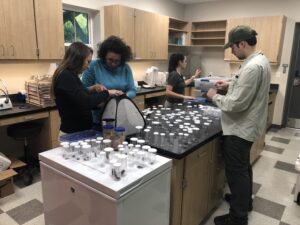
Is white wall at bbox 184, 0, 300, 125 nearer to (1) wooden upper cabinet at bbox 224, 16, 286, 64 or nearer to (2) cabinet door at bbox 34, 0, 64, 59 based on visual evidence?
(1) wooden upper cabinet at bbox 224, 16, 286, 64

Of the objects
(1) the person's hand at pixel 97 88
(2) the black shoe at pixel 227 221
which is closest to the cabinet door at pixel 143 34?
(1) the person's hand at pixel 97 88

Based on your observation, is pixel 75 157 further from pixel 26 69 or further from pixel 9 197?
pixel 26 69

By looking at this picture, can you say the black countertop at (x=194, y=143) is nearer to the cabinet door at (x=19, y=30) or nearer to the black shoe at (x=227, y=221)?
the black shoe at (x=227, y=221)

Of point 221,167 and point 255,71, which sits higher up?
point 255,71

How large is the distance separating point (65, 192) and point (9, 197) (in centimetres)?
162

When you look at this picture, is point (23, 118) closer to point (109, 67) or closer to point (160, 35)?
point (109, 67)

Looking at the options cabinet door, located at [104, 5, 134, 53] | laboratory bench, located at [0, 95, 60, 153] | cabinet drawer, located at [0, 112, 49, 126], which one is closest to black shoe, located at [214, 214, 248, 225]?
laboratory bench, located at [0, 95, 60, 153]

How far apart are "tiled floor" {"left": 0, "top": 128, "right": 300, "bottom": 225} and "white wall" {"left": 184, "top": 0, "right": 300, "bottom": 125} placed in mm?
2165

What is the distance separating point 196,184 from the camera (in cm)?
184

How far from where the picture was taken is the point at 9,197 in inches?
100

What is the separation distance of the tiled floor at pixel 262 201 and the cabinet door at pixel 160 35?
2793 millimetres

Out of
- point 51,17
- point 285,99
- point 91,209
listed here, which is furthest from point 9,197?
point 285,99

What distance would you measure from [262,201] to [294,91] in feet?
11.6

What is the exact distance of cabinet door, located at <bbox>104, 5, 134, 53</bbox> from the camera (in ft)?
13.1
